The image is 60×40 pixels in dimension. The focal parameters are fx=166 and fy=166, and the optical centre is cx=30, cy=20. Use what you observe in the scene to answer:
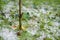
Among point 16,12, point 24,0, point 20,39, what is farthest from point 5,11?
point 20,39

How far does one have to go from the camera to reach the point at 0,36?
303cm

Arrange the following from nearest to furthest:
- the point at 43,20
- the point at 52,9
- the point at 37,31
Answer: the point at 37,31
the point at 43,20
the point at 52,9

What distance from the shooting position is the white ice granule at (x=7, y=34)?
302cm

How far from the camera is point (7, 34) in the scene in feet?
10.1

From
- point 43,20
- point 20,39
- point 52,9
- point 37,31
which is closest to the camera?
point 20,39

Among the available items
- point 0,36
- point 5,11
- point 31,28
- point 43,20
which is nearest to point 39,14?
point 43,20

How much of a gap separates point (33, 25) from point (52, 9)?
0.72 m

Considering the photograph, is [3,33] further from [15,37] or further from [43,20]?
[43,20]

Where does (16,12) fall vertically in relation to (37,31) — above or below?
above

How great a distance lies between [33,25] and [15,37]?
49 centimetres

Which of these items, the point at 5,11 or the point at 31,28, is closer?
the point at 31,28

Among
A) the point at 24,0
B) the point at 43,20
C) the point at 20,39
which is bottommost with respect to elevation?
the point at 20,39

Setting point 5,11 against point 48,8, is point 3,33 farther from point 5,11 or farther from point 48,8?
point 48,8

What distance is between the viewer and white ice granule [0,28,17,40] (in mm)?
3016
